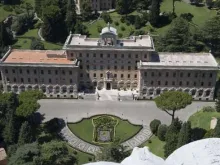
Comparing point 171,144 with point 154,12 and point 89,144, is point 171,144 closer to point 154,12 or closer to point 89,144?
point 89,144

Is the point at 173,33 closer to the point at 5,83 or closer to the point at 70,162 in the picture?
the point at 5,83

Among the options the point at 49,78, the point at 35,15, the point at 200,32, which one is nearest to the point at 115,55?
the point at 49,78

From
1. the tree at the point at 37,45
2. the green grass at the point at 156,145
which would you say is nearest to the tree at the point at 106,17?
the tree at the point at 37,45

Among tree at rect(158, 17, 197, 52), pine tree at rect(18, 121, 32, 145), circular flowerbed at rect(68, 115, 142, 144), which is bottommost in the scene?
circular flowerbed at rect(68, 115, 142, 144)

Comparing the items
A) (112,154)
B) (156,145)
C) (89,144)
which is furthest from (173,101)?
(112,154)

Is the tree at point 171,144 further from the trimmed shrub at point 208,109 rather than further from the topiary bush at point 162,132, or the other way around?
the trimmed shrub at point 208,109

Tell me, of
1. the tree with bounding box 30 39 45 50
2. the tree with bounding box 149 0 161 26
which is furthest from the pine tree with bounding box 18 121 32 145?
the tree with bounding box 149 0 161 26

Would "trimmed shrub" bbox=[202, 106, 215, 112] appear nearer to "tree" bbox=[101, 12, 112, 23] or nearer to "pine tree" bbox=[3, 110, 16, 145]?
"pine tree" bbox=[3, 110, 16, 145]
